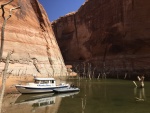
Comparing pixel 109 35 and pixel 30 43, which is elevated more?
pixel 109 35

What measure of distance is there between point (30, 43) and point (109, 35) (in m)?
29.4

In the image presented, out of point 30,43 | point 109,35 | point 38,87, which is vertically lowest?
point 38,87

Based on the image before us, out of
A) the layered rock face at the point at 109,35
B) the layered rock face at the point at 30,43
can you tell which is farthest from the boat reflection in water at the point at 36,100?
the layered rock face at the point at 109,35

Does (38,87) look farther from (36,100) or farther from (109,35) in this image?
(109,35)

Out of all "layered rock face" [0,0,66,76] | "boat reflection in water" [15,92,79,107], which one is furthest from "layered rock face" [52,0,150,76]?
"boat reflection in water" [15,92,79,107]

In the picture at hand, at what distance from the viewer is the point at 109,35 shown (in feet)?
242

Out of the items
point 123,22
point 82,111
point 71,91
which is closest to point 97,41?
point 123,22

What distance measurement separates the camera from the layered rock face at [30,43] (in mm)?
47938

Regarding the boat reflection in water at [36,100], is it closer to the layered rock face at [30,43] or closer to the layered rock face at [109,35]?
the layered rock face at [30,43]

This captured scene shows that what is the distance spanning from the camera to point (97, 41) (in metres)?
80.8

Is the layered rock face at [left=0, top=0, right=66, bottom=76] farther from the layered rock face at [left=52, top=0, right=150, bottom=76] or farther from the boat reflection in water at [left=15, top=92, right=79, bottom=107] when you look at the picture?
the boat reflection in water at [left=15, top=92, right=79, bottom=107]

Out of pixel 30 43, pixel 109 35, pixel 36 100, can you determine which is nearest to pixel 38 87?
pixel 36 100

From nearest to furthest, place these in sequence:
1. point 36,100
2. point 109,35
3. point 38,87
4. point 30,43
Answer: point 36,100, point 38,87, point 30,43, point 109,35

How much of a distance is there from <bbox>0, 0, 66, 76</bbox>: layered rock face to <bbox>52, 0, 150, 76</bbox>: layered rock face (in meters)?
17.1
